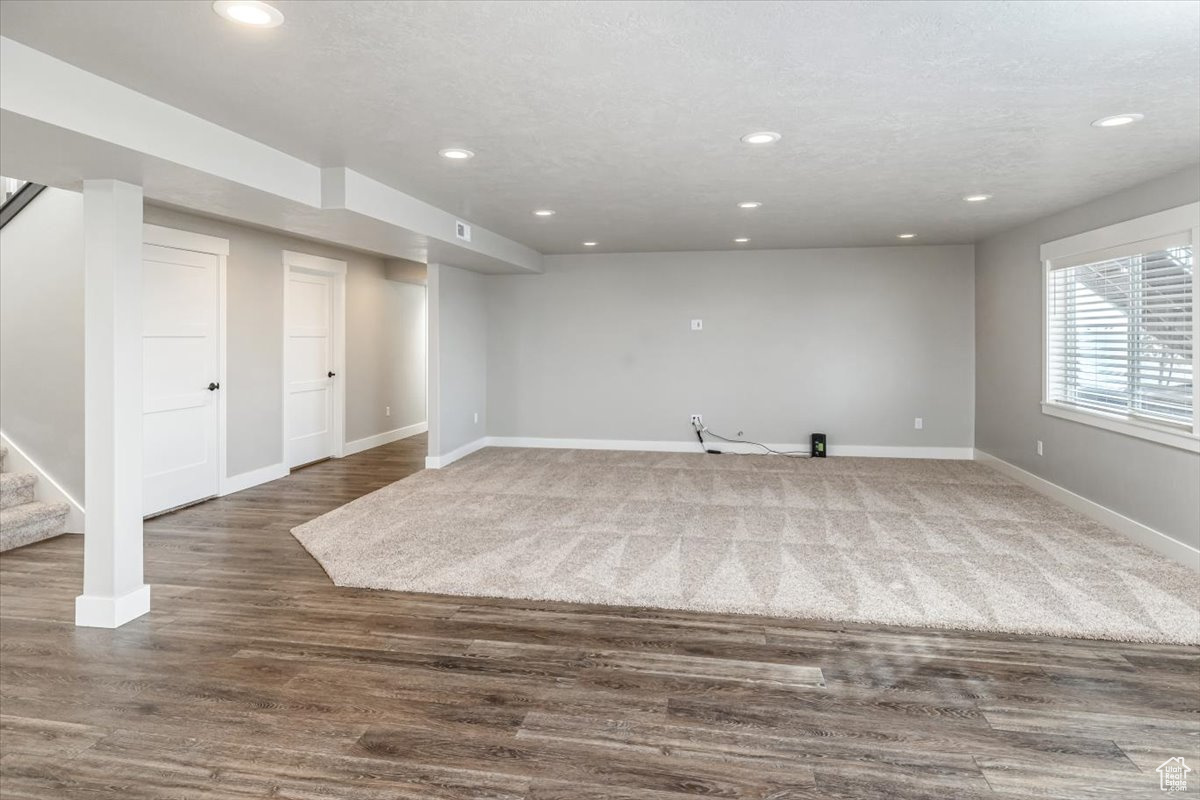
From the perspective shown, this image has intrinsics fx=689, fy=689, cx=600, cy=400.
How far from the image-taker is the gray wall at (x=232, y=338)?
475 centimetres

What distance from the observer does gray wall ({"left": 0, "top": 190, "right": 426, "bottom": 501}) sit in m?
4.75

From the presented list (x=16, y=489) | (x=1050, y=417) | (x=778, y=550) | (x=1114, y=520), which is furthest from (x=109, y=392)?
(x=1050, y=417)

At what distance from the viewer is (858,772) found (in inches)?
83.5

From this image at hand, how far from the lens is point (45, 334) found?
15.7ft

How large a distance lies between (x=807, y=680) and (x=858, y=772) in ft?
1.94

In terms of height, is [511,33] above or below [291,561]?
above

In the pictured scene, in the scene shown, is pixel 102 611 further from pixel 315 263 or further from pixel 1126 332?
pixel 1126 332

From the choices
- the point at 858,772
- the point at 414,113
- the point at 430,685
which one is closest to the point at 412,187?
the point at 414,113

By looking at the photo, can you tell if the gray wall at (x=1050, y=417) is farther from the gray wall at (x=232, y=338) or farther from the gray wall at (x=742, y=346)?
the gray wall at (x=232, y=338)

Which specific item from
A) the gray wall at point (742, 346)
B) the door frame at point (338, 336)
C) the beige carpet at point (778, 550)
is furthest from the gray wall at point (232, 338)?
the beige carpet at point (778, 550)

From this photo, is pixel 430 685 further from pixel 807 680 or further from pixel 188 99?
pixel 188 99

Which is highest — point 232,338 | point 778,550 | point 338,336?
point 338,336

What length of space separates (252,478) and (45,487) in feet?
5.38

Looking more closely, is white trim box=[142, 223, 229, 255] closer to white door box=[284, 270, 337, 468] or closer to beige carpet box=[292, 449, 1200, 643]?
white door box=[284, 270, 337, 468]
